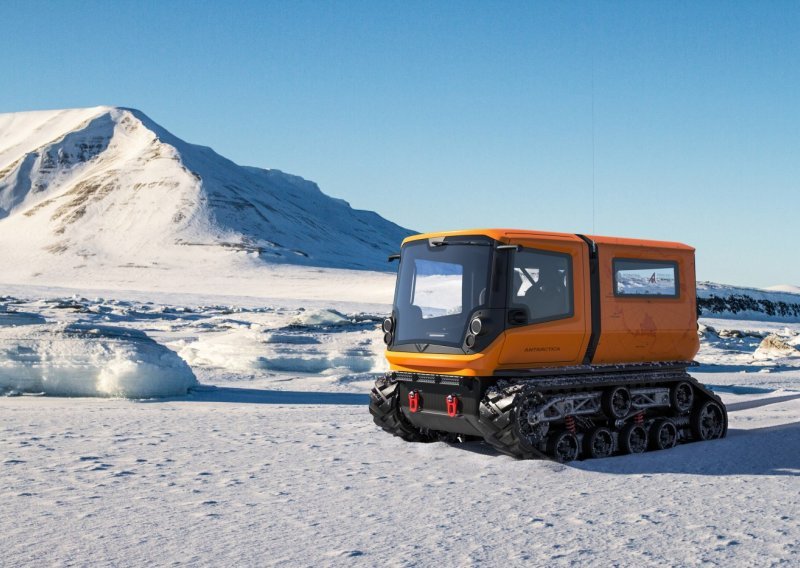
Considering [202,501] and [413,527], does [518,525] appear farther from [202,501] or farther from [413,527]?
[202,501]

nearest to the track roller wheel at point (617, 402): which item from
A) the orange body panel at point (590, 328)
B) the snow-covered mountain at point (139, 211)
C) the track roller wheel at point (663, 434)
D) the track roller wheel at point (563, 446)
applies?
the orange body panel at point (590, 328)

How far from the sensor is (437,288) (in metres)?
9.95

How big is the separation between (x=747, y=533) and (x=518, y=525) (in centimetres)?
169

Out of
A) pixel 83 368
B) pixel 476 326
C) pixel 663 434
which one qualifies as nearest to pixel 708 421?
pixel 663 434

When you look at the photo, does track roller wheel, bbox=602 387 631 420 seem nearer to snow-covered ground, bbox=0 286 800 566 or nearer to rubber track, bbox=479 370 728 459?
rubber track, bbox=479 370 728 459

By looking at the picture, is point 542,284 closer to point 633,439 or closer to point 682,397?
point 633,439

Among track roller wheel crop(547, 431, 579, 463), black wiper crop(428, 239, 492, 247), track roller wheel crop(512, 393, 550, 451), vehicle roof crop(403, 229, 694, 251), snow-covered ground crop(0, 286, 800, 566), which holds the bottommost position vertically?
snow-covered ground crop(0, 286, 800, 566)

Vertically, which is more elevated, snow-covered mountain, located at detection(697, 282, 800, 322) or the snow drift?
snow-covered mountain, located at detection(697, 282, 800, 322)

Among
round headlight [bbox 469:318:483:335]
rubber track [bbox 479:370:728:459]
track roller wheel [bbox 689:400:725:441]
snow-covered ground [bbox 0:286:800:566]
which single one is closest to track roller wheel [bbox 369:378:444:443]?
snow-covered ground [bbox 0:286:800:566]

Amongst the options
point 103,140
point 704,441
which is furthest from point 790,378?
point 103,140

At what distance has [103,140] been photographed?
568 ft

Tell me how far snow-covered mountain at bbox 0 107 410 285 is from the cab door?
10241 centimetres

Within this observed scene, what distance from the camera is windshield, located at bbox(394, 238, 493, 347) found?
30.7 feet

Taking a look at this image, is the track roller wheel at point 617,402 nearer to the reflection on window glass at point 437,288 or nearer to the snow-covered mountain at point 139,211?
the reflection on window glass at point 437,288
